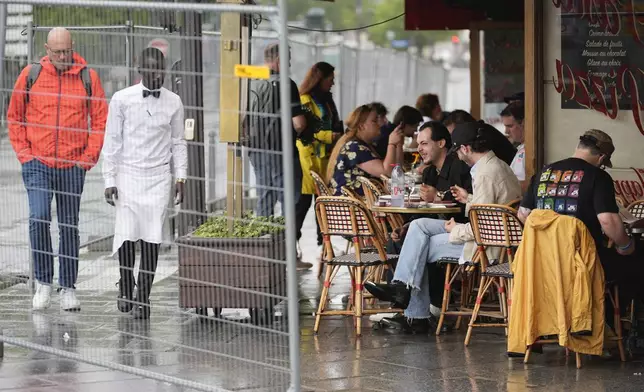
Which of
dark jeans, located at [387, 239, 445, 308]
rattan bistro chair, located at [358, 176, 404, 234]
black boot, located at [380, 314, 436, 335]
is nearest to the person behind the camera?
black boot, located at [380, 314, 436, 335]

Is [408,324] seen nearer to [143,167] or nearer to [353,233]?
[353,233]

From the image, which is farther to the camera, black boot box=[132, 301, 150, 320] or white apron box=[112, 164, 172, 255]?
white apron box=[112, 164, 172, 255]

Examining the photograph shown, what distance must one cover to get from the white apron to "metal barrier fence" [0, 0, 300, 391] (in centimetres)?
1

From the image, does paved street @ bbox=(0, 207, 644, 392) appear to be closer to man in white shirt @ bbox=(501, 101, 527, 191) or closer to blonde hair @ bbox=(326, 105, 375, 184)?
blonde hair @ bbox=(326, 105, 375, 184)

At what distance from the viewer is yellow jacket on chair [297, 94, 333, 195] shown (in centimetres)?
1245

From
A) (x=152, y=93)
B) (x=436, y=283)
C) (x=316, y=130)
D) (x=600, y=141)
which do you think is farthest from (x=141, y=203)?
(x=316, y=130)

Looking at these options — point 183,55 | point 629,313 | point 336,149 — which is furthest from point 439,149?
point 183,55

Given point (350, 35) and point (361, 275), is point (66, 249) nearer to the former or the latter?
point (361, 275)

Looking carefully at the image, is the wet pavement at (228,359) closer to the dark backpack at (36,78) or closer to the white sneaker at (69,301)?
the white sneaker at (69,301)

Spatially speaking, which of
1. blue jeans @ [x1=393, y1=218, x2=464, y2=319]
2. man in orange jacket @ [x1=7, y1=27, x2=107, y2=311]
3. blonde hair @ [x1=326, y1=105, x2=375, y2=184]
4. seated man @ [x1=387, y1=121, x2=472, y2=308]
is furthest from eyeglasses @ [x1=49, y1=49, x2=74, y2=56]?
blonde hair @ [x1=326, y1=105, x2=375, y2=184]

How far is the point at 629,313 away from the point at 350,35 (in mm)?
50474

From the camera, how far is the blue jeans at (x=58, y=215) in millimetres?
7332

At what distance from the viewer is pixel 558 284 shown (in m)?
7.65

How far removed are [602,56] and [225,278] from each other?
4.47m
